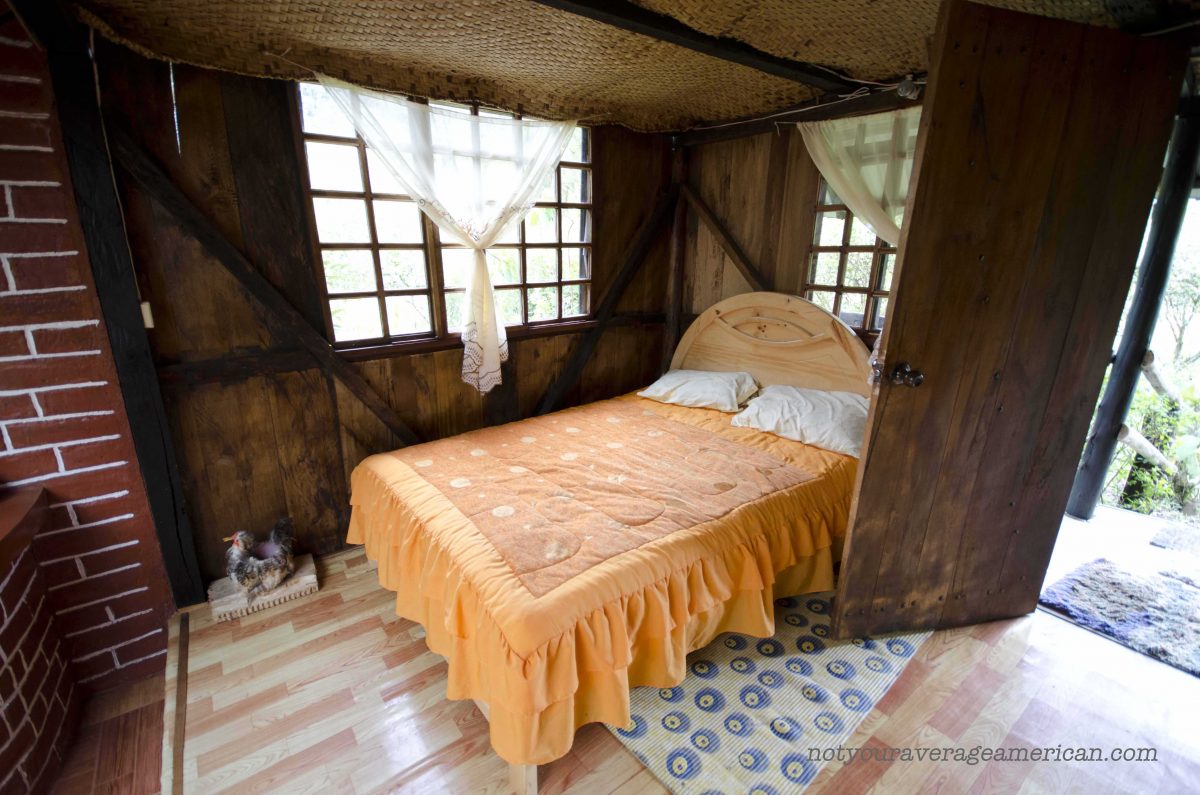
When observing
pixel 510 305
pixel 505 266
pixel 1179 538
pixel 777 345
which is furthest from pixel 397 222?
pixel 1179 538

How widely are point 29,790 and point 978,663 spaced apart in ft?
9.55

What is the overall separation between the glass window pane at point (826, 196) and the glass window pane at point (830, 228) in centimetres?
6

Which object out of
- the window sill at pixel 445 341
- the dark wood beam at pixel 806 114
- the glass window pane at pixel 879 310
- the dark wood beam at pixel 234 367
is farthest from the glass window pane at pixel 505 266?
the glass window pane at pixel 879 310

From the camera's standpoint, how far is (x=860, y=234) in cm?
266

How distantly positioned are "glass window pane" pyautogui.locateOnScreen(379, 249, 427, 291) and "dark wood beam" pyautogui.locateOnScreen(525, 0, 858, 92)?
1.32 m

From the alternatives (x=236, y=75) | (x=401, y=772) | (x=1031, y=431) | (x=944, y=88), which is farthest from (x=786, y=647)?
(x=236, y=75)

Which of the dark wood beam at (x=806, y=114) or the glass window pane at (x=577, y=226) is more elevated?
the dark wood beam at (x=806, y=114)

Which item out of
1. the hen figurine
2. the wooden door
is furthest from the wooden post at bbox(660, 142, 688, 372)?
the hen figurine

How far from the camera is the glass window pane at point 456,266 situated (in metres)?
2.57

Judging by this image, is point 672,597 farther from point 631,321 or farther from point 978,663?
point 631,321

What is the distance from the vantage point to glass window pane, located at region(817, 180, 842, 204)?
2717mm

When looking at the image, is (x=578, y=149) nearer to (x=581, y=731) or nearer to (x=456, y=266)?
(x=456, y=266)

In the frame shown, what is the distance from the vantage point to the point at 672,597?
159 cm

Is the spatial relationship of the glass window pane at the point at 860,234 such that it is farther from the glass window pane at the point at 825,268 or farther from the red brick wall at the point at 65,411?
the red brick wall at the point at 65,411
